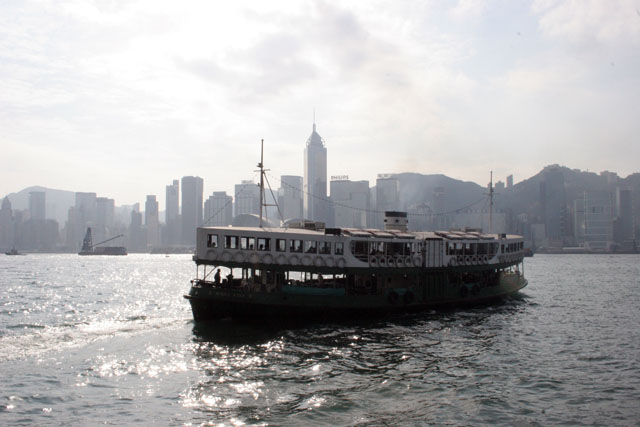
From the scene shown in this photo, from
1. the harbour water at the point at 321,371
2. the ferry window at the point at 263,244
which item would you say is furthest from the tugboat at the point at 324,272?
the harbour water at the point at 321,371

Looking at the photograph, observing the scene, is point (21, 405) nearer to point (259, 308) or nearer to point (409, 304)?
point (259, 308)

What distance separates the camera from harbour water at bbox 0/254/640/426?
18562 millimetres

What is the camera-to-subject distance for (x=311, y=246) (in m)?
35.1

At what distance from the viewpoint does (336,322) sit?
34531mm

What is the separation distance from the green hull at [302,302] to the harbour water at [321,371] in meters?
0.99

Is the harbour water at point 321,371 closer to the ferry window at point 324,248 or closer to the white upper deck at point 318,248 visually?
the white upper deck at point 318,248

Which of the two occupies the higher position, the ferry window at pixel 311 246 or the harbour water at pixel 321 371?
the ferry window at pixel 311 246

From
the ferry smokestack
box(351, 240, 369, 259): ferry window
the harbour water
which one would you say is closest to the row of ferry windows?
box(351, 240, 369, 259): ferry window

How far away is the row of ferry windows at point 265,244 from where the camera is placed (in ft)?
111

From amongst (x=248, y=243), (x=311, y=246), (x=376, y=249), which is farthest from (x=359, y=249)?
(x=248, y=243)

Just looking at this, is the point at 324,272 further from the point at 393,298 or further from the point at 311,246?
the point at 393,298

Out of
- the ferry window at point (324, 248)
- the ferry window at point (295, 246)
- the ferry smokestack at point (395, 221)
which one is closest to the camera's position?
the ferry window at point (295, 246)

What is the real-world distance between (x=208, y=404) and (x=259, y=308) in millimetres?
13577

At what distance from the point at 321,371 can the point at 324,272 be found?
39.0ft
